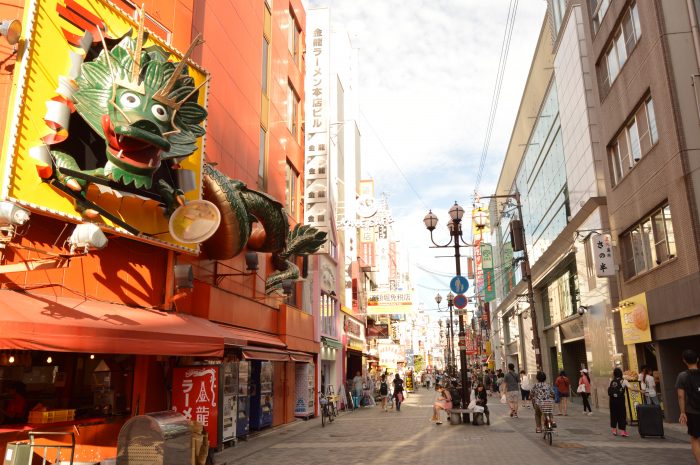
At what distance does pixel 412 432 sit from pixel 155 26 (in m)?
13.5

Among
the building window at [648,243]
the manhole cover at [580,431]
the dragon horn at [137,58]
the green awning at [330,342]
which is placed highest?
the dragon horn at [137,58]

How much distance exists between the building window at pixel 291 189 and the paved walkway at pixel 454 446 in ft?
29.0

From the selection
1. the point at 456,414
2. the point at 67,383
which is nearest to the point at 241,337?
the point at 67,383

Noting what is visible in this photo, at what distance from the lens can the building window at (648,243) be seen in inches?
689

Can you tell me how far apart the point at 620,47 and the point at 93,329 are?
21.0 metres

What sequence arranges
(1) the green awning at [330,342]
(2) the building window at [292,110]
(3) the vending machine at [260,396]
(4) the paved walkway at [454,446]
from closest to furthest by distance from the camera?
(4) the paved walkway at [454,446] → (3) the vending machine at [260,396] → (2) the building window at [292,110] → (1) the green awning at [330,342]

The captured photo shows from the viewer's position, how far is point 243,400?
15.8 meters

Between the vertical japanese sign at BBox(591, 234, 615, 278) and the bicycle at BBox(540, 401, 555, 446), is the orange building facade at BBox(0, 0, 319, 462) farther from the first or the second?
the vertical japanese sign at BBox(591, 234, 615, 278)

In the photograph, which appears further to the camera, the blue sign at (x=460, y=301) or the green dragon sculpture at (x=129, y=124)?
the blue sign at (x=460, y=301)

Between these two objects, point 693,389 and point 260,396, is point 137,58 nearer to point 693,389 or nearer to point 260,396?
point 693,389

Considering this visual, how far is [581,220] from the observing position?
87.6 feet

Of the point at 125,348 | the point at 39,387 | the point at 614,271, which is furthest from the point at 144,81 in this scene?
the point at 614,271

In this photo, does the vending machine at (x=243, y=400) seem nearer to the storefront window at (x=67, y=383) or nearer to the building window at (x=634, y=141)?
the storefront window at (x=67, y=383)

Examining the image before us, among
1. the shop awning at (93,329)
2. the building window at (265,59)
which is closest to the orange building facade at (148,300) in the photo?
the shop awning at (93,329)
